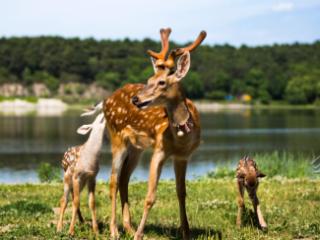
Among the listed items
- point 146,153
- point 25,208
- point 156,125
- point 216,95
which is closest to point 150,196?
point 156,125

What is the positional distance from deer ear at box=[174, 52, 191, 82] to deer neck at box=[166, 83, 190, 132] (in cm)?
20

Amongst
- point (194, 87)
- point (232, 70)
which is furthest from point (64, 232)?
point (232, 70)

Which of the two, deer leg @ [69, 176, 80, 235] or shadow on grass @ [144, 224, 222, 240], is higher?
deer leg @ [69, 176, 80, 235]

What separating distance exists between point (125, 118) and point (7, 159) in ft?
74.7

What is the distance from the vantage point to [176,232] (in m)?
8.82

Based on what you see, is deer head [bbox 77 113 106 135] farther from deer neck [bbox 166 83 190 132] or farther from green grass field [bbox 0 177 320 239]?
deer neck [bbox 166 83 190 132]

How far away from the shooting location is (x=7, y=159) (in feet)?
99.7

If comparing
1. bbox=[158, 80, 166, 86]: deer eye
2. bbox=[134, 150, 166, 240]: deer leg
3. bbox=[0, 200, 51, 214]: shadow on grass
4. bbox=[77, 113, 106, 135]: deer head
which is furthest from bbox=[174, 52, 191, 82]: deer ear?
bbox=[0, 200, 51, 214]: shadow on grass

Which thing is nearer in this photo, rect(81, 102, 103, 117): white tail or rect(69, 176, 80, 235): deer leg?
rect(69, 176, 80, 235): deer leg

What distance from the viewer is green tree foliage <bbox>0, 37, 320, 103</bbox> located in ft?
436

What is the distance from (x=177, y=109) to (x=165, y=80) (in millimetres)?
424

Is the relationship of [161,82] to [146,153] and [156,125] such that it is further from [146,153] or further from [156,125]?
[146,153]

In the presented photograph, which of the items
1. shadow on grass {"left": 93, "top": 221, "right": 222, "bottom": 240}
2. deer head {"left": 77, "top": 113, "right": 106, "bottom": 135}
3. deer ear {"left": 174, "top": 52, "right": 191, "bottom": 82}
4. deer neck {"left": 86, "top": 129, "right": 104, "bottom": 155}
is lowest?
shadow on grass {"left": 93, "top": 221, "right": 222, "bottom": 240}

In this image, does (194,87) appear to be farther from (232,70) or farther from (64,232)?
(64,232)
